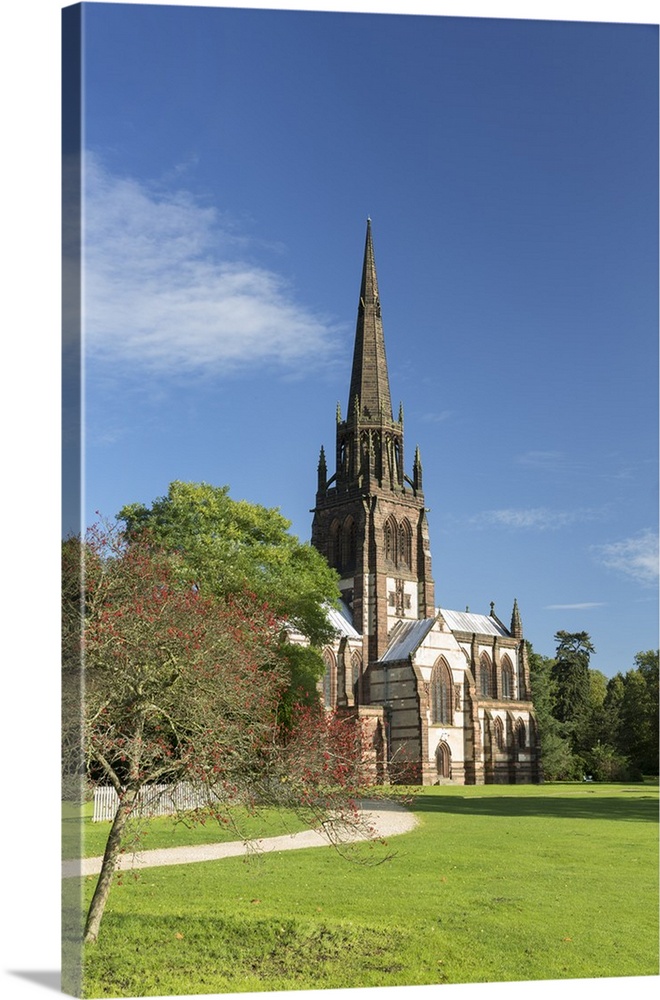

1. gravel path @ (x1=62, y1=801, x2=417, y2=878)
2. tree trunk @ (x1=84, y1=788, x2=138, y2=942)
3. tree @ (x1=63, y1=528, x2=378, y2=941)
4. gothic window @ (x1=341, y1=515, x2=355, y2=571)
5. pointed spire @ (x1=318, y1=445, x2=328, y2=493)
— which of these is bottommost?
gravel path @ (x1=62, y1=801, x2=417, y2=878)

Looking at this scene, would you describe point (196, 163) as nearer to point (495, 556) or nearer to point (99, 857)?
point (495, 556)

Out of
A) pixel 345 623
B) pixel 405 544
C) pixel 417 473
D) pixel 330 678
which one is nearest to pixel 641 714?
pixel 330 678

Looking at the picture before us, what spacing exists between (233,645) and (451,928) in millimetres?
3208

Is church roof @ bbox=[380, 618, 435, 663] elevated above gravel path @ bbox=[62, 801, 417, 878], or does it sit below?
above

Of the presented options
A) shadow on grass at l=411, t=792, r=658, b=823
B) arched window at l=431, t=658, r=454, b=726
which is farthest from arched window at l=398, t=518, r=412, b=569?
shadow on grass at l=411, t=792, r=658, b=823

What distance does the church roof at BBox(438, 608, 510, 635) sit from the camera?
5434 centimetres

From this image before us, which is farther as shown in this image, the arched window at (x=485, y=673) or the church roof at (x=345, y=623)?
the arched window at (x=485, y=673)

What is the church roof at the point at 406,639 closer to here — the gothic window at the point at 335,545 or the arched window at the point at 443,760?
the arched window at the point at 443,760

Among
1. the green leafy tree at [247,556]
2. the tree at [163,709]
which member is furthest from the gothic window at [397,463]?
the tree at [163,709]

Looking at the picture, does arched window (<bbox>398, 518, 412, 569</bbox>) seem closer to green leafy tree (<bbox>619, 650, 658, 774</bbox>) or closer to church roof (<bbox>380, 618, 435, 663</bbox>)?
church roof (<bbox>380, 618, 435, 663</bbox>)

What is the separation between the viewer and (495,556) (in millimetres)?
11734

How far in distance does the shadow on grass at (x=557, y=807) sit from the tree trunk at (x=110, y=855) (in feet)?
41.6

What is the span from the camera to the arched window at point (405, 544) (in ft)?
181

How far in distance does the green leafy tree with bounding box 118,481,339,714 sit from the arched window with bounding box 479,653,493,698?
26.6m
